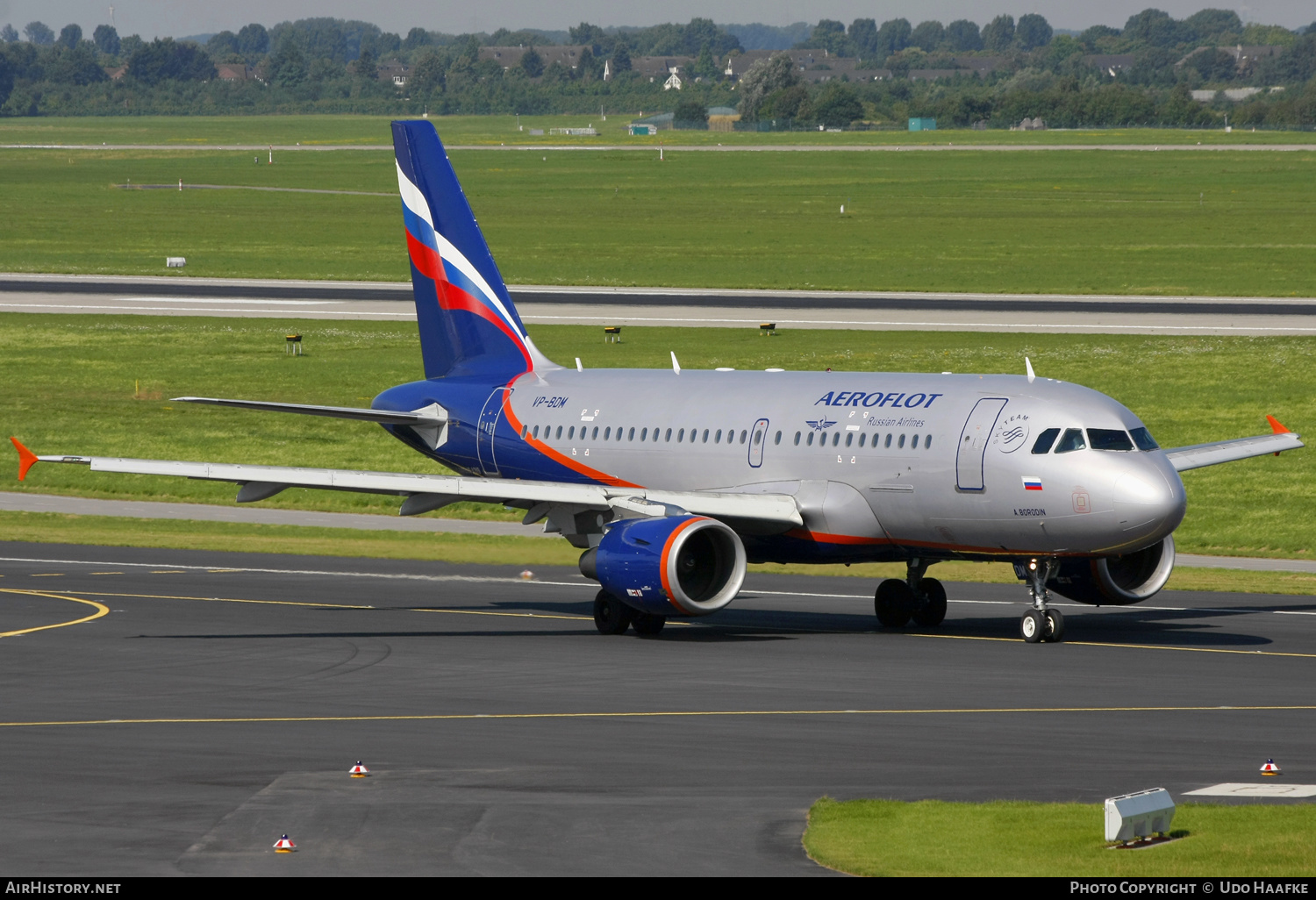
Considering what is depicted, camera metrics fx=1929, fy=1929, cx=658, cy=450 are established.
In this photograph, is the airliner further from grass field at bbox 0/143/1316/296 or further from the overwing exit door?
grass field at bbox 0/143/1316/296

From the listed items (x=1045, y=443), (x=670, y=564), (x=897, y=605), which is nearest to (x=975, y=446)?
(x=1045, y=443)

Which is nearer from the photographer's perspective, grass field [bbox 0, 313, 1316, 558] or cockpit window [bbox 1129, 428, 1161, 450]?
cockpit window [bbox 1129, 428, 1161, 450]

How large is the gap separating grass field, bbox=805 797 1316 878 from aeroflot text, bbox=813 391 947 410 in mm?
16656

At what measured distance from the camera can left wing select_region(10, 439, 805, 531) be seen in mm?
38906

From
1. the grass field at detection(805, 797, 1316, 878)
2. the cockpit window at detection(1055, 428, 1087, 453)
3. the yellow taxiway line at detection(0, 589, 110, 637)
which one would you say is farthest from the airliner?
the grass field at detection(805, 797, 1316, 878)

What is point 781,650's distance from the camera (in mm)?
38094

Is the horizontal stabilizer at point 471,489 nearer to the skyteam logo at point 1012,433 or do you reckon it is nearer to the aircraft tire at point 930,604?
the aircraft tire at point 930,604

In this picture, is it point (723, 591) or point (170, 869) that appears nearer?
point (170, 869)

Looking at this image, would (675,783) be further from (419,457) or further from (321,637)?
(419,457)

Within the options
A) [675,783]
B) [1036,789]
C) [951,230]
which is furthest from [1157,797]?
[951,230]

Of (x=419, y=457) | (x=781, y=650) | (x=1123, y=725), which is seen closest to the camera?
(x=1123, y=725)

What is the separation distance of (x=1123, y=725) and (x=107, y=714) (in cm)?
1588

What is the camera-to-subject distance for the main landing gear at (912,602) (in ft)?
137
